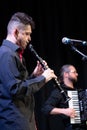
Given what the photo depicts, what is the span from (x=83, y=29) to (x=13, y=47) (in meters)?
3.06

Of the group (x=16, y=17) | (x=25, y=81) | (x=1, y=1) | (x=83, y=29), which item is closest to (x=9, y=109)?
(x=25, y=81)

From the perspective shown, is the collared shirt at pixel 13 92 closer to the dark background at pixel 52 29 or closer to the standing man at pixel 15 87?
the standing man at pixel 15 87

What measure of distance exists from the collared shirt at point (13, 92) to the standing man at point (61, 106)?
141 cm

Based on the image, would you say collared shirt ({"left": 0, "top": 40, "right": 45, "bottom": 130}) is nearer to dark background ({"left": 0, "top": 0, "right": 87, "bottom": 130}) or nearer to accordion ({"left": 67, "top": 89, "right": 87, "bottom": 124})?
accordion ({"left": 67, "top": 89, "right": 87, "bottom": 124})

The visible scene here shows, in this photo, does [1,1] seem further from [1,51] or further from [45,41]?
[1,51]

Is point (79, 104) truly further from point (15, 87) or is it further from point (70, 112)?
point (15, 87)

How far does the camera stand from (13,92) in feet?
7.19

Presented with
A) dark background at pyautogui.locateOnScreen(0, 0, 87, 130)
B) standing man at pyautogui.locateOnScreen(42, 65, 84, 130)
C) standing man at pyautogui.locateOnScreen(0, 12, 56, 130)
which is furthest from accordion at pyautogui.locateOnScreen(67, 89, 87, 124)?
standing man at pyautogui.locateOnScreen(0, 12, 56, 130)

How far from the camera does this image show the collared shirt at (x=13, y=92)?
2218 mm

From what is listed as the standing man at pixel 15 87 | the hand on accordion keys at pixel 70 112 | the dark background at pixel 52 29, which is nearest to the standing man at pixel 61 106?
the hand on accordion keys at pixel 70 112

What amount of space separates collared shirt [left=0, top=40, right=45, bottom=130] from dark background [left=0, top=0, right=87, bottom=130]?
2623 mm

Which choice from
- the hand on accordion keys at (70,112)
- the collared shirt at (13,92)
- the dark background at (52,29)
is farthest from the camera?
the dark background at (52,29)

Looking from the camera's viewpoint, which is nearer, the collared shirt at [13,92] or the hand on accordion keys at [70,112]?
the collared shirt at [13,92]

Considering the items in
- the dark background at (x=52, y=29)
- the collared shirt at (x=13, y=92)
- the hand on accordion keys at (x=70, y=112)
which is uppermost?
the dark background at (x=52, y=29)
